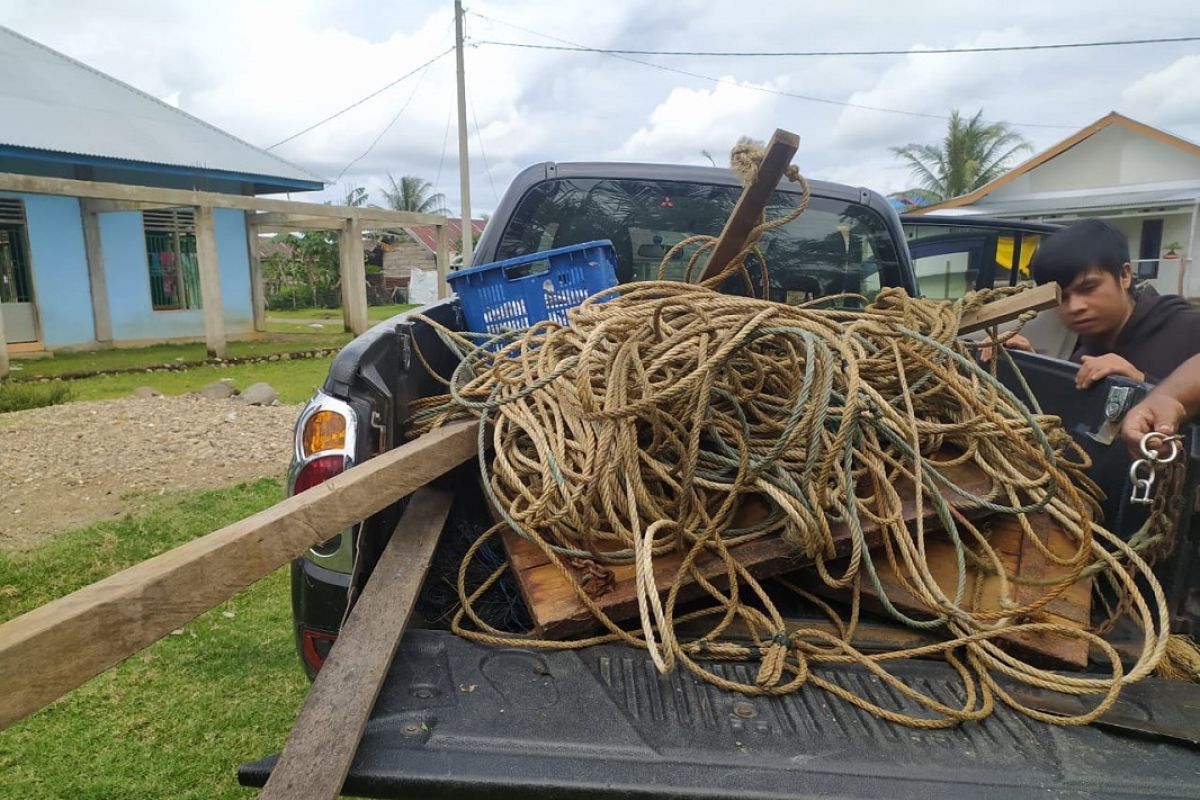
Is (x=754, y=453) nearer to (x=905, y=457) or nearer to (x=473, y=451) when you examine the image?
(x=905, y=457)

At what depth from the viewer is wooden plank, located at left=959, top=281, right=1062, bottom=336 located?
2152mm

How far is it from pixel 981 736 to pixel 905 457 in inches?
27.6

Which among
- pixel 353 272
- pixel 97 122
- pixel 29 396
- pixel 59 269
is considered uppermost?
pixel 97 122

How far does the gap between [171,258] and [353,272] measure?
3.88 meters

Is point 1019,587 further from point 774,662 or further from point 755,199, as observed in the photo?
point 755,199

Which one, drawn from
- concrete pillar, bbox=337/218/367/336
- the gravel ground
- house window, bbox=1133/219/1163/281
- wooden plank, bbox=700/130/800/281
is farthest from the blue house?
house window, bbox=1133/219/1163/281

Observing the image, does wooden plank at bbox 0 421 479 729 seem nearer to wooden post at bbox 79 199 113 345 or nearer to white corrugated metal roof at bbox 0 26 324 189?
white corrugated metal roof at bbox 0 26 324 189

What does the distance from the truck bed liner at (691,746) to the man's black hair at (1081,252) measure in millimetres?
1616

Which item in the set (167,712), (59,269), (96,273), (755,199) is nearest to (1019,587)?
(755,199)

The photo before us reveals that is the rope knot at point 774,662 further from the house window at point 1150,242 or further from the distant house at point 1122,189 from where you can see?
the house window at point 1150,242

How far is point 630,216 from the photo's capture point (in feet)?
10.0

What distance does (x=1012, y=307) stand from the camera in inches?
88.4

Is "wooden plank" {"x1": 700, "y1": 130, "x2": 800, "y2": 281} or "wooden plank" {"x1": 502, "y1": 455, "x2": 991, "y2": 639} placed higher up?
"wooden plank" {"x1": 700, "y1": 130, "x2": 800, "y2": 281}

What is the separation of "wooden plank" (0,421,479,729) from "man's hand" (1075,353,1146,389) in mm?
1720
